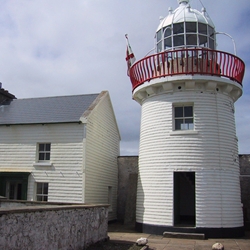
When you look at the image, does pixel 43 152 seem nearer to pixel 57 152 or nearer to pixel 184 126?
pixel 57 152

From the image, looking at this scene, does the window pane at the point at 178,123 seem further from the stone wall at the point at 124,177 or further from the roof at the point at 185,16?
the stone wall at the point at 124,177

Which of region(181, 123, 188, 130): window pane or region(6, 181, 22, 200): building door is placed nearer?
region(181, 123, 188, 130): window pane

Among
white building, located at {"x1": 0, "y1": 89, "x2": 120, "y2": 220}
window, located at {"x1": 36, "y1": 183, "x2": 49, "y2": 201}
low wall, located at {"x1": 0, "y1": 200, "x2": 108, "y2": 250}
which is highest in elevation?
white building, located at {"x1": 0, "y1": 89, "x2": 120, "y2": 220}

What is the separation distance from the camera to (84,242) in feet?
33.6

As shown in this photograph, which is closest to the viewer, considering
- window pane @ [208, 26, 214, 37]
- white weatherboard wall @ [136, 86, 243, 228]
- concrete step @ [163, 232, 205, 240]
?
concrete step @ [163, 232, 205, 240]

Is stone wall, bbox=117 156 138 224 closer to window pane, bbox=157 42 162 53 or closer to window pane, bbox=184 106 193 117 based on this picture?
window pane, bbox=184 106 193 117

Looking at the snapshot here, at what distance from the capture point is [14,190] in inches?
720

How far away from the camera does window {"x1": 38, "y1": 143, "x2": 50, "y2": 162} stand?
1758 cm

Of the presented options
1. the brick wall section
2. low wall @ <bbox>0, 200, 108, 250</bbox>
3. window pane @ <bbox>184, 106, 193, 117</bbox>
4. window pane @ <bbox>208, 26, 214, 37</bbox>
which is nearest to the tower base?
low wall @ <bbox>0, 200, 108, 250</bbox>

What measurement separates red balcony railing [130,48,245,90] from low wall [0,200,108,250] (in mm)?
6372

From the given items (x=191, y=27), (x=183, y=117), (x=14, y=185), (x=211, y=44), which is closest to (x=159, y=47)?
(x=191, y=27)

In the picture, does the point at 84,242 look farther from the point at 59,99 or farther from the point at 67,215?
the point at 59,99

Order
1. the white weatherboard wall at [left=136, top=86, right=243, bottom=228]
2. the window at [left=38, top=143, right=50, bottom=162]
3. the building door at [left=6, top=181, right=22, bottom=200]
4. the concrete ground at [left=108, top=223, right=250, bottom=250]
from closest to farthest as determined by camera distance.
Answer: the concrete ground at [left=108, top=223, right=250, bottom=250]
the white weatherboard wall at [left=136, top=86, right=243, bottom=228]
the window at [left=38, top=143, right=50, bottom=162]
the building door at [left=6, top=181, right=22, bottom=200]

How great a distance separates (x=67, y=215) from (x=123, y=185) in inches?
459
